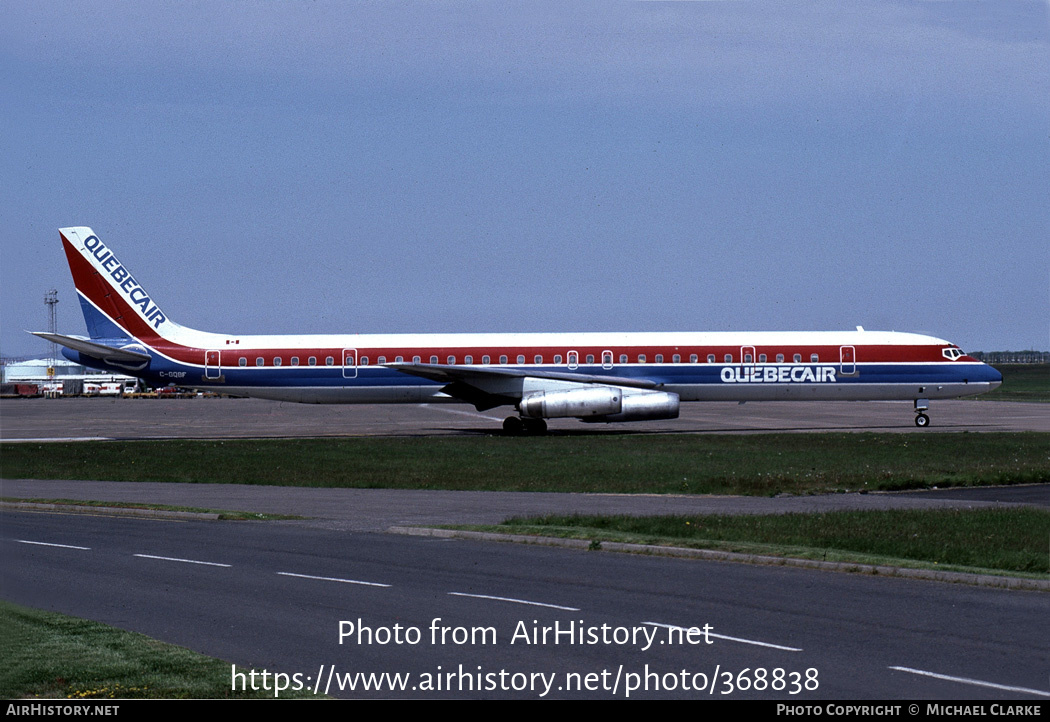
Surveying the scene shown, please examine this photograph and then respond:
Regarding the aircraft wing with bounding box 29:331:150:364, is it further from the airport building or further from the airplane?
the airport building

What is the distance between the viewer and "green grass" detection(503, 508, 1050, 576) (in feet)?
49.3

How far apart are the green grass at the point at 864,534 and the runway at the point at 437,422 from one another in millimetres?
25524

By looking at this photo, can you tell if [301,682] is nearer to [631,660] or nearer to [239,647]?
[239,647]

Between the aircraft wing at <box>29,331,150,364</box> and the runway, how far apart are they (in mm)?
3113

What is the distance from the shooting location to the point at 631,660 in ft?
32.1

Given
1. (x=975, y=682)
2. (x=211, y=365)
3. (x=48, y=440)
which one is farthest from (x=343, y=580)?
(x=211, y=365)

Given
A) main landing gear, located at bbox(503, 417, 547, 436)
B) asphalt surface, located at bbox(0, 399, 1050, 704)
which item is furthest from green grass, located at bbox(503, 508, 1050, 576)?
main landing gear, located at bbox(503, 417, 547, 436)

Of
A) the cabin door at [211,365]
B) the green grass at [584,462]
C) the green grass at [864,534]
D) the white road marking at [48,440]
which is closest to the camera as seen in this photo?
the green grass at [864,534]

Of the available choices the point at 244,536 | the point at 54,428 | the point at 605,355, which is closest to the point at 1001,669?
the point at 244,536

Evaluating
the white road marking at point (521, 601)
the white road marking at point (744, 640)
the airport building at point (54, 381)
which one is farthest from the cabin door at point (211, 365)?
the airport building at point (54, 381)

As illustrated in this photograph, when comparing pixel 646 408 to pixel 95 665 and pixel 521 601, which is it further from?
pixel 95 665

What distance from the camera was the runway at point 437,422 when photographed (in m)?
46.9

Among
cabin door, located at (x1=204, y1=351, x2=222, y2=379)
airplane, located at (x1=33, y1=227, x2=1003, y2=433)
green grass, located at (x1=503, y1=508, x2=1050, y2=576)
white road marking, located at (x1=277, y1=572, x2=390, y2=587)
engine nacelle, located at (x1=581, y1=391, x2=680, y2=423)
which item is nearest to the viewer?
white road marking, located at (x1=277, y1=572, x2=390, y2=587)

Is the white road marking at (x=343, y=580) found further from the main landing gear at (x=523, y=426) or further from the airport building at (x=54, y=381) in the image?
the airport building at (x=54, y=381)
